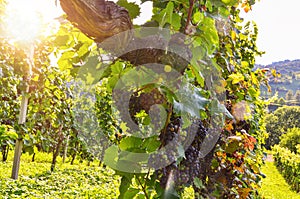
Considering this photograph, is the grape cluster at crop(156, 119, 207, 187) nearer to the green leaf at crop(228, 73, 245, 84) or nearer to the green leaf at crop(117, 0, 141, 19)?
the green leaf at crop(117, 0, 141, 19)

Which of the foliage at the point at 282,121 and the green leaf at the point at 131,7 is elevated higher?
the foliage at the point at 282,121

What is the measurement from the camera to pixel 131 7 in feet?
3.93

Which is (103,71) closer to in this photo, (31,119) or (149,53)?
(149,53)

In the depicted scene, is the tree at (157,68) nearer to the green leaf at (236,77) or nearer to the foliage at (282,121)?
the green leaf at (236,77)

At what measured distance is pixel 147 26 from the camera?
1.19 m

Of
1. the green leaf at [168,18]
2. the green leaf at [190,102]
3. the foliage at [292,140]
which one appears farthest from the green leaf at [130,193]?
the foliage at [292,140]

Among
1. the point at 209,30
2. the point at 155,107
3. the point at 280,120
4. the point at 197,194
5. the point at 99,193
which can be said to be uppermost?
the point at 280,120

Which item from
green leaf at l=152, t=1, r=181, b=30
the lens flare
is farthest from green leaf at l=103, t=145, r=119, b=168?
the lens flare

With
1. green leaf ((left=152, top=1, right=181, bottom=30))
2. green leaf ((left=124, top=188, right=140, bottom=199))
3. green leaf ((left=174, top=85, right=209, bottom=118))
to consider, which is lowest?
green leaf ((left=124, top=188, right=140, bottom=199))

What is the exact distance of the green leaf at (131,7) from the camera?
3.92 feet

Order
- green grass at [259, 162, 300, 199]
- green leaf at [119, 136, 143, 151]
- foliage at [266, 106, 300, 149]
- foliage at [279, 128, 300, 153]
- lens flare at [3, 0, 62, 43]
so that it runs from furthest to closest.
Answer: foliage at [266, 106, 300, 149], foliage at [279, 128, 300, 153], green grass at [259, 162, 300, 199], lens flare at [3, 0, 62, 43], green leaf at [119, 136, 143, 151]

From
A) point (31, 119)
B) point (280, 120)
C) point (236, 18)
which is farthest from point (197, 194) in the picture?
point (280, 120)

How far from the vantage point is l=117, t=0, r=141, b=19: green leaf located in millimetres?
1193

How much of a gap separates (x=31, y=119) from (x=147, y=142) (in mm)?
5561
